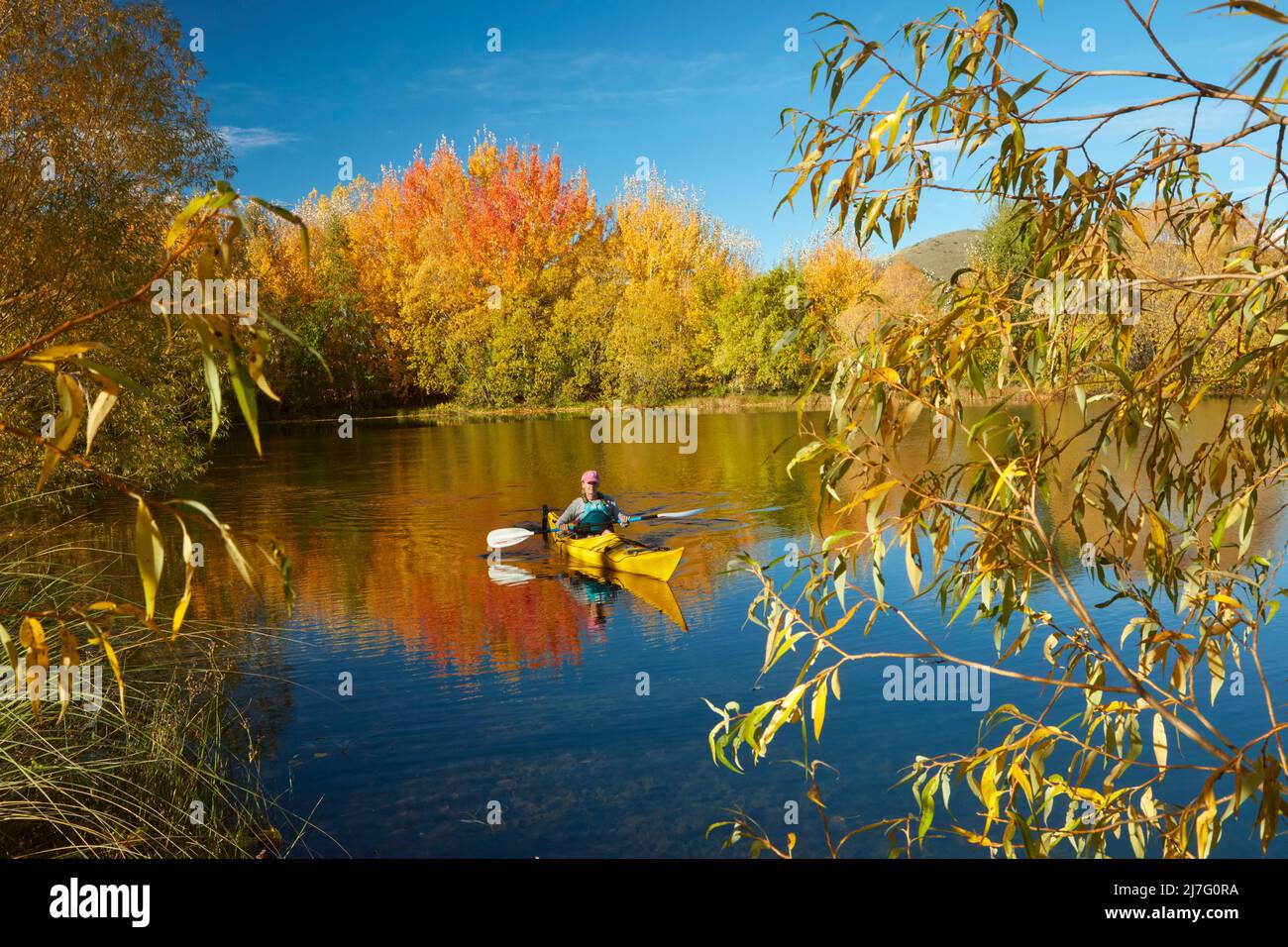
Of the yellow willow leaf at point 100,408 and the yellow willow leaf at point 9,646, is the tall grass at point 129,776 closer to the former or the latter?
the yellow willow leaf at point 9,646

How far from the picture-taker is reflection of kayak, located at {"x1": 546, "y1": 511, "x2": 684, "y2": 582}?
1041 cm

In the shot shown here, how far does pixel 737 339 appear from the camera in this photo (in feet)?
124

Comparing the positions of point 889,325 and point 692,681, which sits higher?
point 889,325

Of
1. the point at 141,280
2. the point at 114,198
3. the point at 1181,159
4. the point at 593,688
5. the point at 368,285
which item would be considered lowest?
the point at 593,688

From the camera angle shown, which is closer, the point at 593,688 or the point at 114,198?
the point at 593,688

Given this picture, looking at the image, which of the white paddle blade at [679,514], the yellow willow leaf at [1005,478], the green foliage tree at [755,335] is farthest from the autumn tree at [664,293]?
the yellow willow leaf at [1005,478]

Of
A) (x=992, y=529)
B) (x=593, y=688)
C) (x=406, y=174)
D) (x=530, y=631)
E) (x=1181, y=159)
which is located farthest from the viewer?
(x=406, y=174)

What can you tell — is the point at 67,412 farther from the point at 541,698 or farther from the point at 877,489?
the point at 541,698

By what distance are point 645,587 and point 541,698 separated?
3516 mm

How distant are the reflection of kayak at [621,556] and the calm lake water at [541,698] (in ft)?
0.90

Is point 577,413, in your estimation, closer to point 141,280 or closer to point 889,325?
point 141,280

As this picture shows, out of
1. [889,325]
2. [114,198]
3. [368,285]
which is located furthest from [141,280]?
[368,285]

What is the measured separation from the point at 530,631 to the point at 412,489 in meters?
9.68

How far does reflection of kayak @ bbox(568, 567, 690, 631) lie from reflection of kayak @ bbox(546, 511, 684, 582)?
6cm
